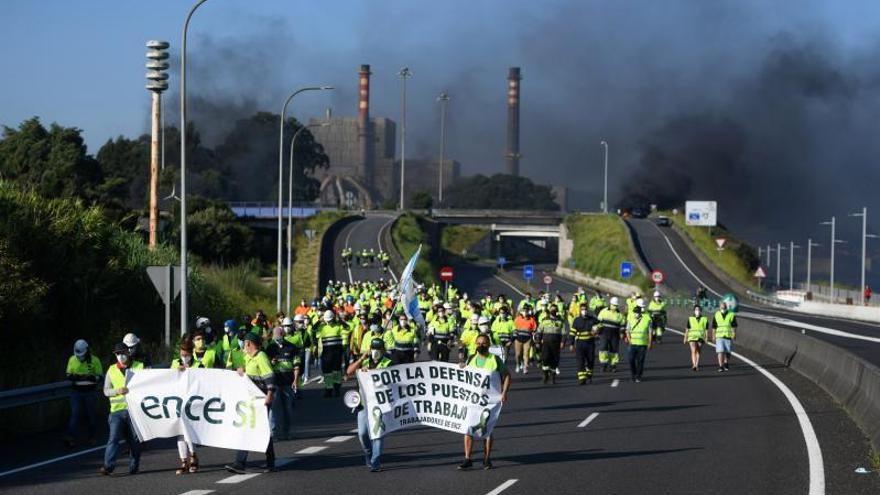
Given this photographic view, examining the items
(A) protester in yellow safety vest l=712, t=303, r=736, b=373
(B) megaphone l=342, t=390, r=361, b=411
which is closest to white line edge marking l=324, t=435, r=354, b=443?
(B) megaphone l=342, t=390, r=361, b=411

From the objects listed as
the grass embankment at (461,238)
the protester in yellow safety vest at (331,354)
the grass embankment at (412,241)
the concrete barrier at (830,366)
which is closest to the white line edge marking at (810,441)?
the concrete barrier at (830,366)

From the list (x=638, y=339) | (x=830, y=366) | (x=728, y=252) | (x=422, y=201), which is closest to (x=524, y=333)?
(x=638, y=339)

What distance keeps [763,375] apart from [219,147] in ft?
507

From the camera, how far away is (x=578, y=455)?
16844 millimetres

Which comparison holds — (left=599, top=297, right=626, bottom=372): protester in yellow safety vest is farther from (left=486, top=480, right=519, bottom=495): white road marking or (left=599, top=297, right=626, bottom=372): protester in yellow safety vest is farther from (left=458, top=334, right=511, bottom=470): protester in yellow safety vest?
(left=486, top=480, right=519, bottom=495): white road marking

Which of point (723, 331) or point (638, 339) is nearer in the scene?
point (638, 339)

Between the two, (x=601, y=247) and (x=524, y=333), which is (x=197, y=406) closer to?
(x=524, y=333)

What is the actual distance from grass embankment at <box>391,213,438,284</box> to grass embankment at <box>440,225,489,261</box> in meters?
28.2

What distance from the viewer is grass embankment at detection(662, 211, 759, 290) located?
10831 cm

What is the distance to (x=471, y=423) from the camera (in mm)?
15781

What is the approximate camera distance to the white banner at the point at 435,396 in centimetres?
1574

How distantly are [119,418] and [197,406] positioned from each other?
0.87m

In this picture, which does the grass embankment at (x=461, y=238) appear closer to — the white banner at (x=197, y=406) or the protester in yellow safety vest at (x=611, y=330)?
the protester in yellow safety vest at (x=611, y=330)

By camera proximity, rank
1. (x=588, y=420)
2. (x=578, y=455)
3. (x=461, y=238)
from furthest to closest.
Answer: (x=461, y=238) < (x=588, y=420) < (x=578, y=455)
